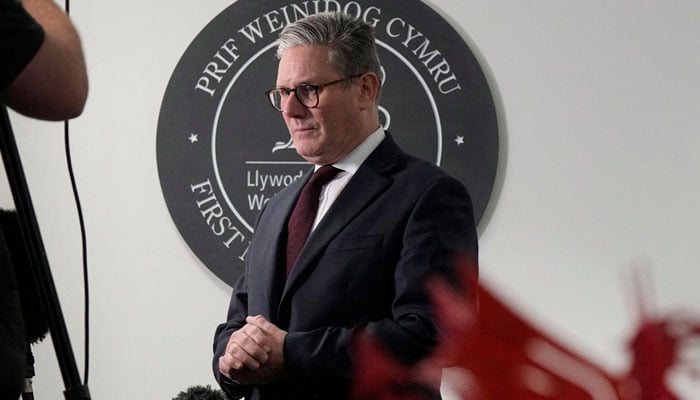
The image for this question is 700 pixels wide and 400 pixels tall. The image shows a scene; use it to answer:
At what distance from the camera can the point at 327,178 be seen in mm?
1752

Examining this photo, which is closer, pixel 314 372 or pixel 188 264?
pixel 314 372

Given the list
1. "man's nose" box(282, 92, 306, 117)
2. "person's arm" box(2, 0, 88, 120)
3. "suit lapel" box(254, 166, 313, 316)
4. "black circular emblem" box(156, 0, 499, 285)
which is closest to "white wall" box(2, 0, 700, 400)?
"black circular emblem" box(156, 0, 499, 285)

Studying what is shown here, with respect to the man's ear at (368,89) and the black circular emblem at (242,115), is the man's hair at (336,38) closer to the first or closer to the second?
the man's ear at (368,89)

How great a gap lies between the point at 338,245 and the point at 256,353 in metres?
0.22

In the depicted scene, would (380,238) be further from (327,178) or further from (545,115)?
(545,115)

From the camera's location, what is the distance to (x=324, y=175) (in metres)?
1.75

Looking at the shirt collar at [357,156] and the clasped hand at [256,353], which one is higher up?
the shirt collar at [357,156]

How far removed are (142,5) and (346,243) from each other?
1.56 meters

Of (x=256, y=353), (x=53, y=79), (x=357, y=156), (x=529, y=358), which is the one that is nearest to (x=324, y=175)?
(x=357, y=156)

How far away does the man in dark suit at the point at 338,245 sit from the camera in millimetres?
1533

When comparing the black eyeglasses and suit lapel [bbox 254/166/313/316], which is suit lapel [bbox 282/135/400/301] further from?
the black eyeglasses

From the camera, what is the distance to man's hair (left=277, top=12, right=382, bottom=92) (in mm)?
1727

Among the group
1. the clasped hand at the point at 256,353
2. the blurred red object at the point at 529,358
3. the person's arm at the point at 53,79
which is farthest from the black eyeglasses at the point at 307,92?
the blurred red object at the point at 529,358

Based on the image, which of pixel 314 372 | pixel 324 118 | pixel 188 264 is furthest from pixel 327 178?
pixel 188 264
